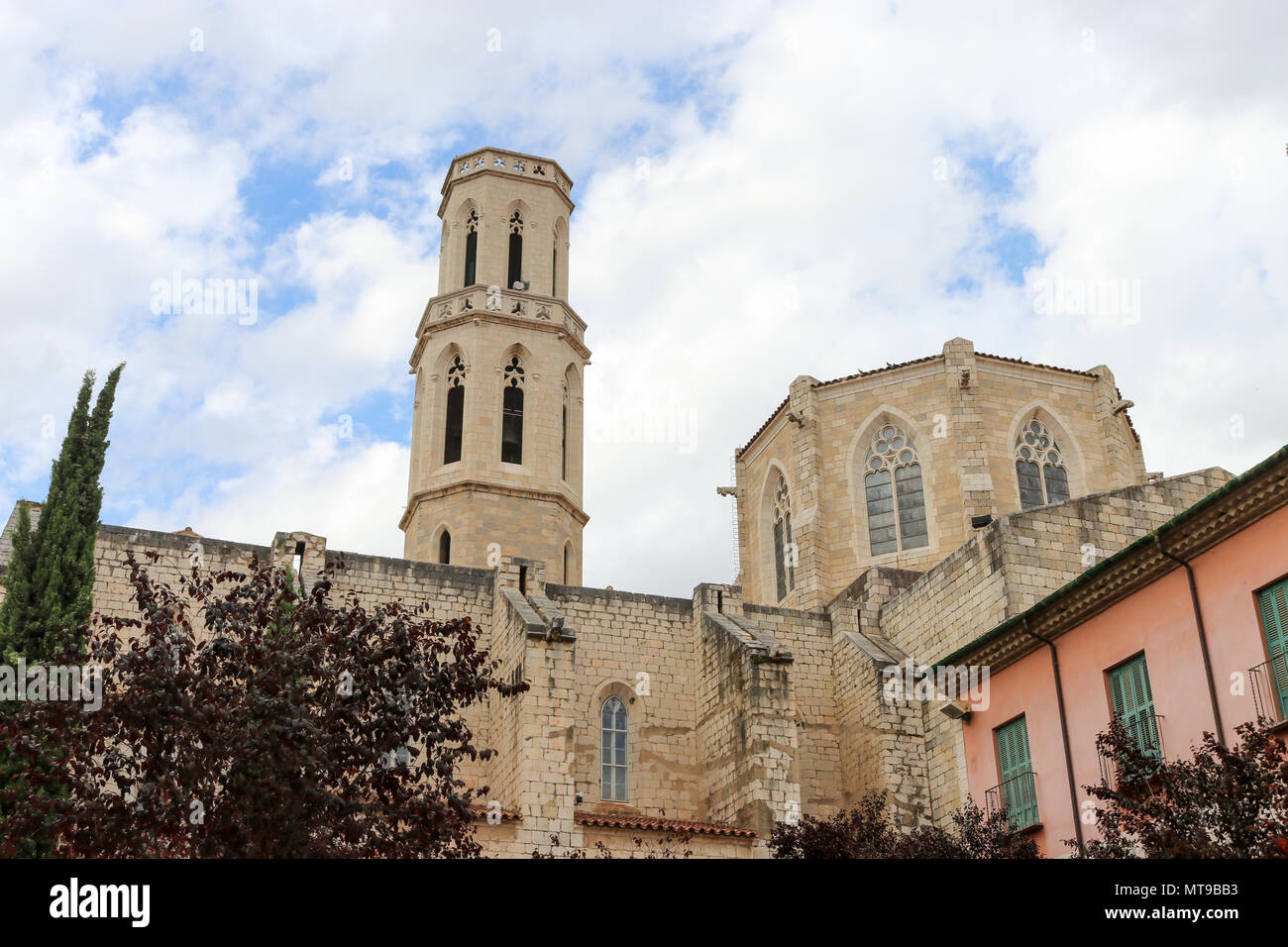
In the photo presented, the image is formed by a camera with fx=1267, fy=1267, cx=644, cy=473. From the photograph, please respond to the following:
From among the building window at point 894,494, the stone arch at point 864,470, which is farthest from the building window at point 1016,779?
the building window at point 894,494

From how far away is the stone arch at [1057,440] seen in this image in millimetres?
27938

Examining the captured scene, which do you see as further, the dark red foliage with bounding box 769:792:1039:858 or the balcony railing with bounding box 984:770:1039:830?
the balcony railing with bounding box 984:770:1039:830

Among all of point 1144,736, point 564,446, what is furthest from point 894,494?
point 1144,736

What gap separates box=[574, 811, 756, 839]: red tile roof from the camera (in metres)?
19.2

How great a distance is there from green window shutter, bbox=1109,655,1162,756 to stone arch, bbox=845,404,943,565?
1297 cm

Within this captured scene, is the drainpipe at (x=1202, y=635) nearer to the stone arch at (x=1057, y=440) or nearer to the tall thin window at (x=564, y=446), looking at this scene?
the stone arch at (x=1057, y=440)

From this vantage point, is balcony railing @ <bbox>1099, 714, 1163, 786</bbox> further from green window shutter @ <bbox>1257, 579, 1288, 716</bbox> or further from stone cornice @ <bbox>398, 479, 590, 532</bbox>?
stone cornice @ <bbox>398, 479, 590, 532</bbox>

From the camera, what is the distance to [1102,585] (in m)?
14.6

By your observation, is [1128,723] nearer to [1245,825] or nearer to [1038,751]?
[1038,751]

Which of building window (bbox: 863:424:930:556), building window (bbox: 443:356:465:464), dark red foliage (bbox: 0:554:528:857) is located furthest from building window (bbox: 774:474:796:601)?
dark red foliage (bbox: 0:554:528:857)

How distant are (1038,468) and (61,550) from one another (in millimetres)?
20470

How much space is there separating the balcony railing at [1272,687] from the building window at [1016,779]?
3.98m
